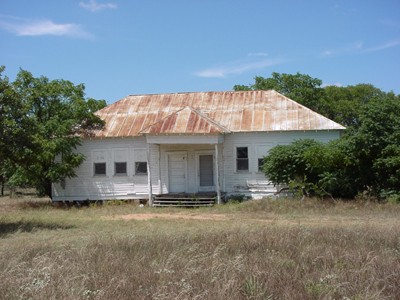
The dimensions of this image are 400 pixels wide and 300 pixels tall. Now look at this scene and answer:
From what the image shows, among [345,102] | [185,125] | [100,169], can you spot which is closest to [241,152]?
[185,125]

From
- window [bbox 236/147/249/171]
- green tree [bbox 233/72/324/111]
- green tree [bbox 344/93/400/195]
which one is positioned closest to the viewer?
green tree [bbox 344/93/400/195]

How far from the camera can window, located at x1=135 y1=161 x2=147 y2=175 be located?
78.7 feet

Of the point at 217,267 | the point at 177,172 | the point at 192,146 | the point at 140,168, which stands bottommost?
the point at 217,267

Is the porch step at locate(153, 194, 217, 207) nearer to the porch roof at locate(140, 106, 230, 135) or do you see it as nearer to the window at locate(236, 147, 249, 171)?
the window at locate(236, 147, 249, 171)

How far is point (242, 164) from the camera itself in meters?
23.2

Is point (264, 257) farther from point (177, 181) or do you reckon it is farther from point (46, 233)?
point (177, 181)

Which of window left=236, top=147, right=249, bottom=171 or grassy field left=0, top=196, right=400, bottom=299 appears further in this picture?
window left=236, top=147, right=249, bottom=171

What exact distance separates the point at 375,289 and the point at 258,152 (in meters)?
17.2

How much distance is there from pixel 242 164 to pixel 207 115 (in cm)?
322

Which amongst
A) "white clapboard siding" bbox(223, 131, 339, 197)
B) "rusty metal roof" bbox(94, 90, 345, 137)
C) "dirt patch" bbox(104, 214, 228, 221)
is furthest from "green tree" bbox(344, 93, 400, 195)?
"dirt patch" bbox(104, 214, 228, 221)

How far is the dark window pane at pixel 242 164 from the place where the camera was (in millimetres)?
23141

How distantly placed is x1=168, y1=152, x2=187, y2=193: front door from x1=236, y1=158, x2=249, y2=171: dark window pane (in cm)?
263

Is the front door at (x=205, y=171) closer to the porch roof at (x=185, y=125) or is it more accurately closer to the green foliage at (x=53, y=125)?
the porch roof at (x=185, y=125)

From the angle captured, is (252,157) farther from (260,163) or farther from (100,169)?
(100,169)
